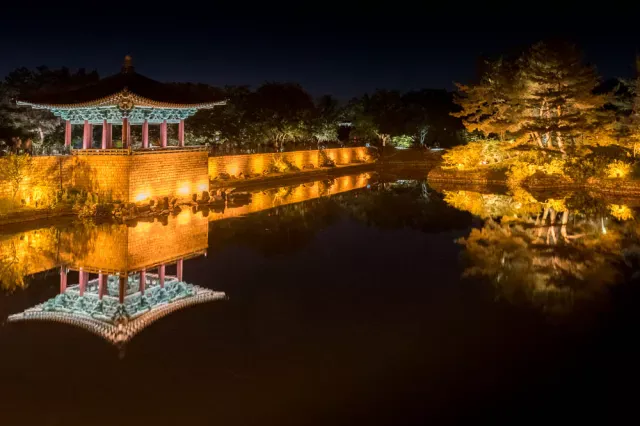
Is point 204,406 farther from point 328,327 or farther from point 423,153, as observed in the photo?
point 423,153

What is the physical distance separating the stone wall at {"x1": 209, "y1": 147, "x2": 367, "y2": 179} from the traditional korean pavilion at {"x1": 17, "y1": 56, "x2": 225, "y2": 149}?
605cm

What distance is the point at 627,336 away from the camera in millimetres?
7723

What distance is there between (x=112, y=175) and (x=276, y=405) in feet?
46.8

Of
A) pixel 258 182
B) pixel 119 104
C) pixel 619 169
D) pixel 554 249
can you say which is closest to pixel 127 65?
pixel 119 104

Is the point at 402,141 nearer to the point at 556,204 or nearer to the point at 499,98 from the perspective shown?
the point at 499,98

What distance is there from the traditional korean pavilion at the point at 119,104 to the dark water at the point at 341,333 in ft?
14.6

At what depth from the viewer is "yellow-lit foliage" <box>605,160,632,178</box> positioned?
24.6 meters

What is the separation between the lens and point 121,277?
426 inches

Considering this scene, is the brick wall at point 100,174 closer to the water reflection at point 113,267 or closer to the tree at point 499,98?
the water reflection at point 113,267

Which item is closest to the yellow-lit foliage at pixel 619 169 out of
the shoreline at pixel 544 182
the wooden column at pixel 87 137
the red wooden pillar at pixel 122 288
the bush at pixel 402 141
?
the shoreline at pixel 544 182

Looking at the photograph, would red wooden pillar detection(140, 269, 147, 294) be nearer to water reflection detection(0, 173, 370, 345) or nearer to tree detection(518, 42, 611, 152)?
water reflection detection(0, 173, 370, 345)

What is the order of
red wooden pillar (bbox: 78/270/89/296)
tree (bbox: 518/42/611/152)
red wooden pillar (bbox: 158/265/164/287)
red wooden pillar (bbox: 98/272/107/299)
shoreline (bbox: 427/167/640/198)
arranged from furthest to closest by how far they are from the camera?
1. tree (bbox: 518/42/611/152)
2. shoreline (bbox: 427/167/640/198)
3. red wooden pillar (bbox: 158/265/164/287)
4. red wooden pillar (bbox: 78/270/89/296)
5. red wooden pillar (bbox: 98/272/107/299)

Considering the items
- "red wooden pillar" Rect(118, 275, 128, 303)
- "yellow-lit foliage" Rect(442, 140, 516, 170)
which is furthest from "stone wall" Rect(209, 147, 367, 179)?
"red wooden pillar" Rect(118, 275, 128, 303)

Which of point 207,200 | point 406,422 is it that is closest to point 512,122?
point 207,200
